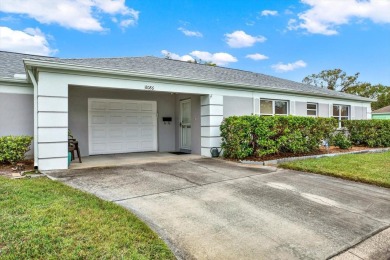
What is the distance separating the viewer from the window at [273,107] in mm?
10773

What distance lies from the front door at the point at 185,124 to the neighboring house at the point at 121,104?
0.04m

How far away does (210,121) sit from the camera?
898cm

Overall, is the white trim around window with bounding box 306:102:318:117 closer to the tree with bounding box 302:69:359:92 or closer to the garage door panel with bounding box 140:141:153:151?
the garage door panel with bounding box 140:141:153:151

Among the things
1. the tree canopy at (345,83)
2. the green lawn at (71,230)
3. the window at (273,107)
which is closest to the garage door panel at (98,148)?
the green lawn at (71,230)

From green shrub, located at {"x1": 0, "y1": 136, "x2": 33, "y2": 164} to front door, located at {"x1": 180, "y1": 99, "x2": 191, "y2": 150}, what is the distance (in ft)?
18.6

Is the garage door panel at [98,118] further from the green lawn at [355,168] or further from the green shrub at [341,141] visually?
the green shrub at [341,141]

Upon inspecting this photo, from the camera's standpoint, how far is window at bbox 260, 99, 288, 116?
35.3 ft

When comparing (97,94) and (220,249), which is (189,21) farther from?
(220,249)

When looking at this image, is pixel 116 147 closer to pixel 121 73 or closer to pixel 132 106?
pixel 132 106

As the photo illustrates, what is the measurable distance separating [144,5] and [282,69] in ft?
75.2

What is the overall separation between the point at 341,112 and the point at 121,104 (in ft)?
40.6

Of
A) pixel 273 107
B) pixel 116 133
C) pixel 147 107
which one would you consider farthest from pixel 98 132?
pixel 273 107

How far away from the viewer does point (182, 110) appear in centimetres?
1077

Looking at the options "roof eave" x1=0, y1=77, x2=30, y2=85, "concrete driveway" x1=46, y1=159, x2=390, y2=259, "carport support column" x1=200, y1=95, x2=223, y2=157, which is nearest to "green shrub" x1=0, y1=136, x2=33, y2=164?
"concrete driveway" x1=46, y1=159, x2=390, y2=259
